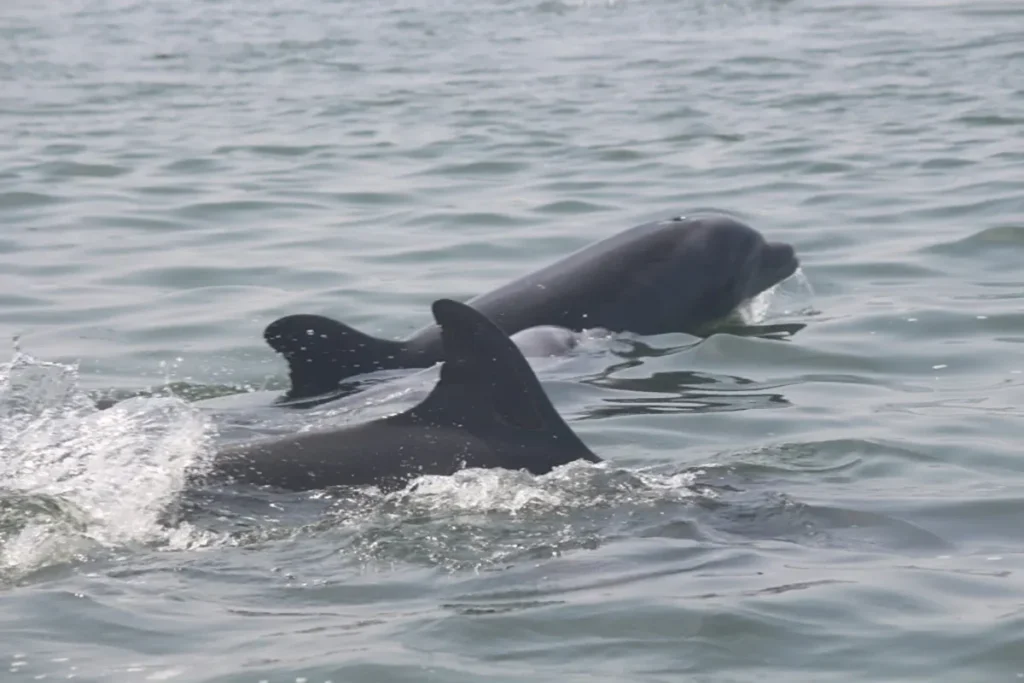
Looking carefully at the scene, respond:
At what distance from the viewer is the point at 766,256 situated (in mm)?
11945

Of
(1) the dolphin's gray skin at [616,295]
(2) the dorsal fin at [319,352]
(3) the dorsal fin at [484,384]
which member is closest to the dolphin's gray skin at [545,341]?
(1) the dolphin's gray skin at [616,295]

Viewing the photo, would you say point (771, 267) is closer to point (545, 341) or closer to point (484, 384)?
point (545, 341)

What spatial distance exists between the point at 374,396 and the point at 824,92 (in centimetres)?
1237

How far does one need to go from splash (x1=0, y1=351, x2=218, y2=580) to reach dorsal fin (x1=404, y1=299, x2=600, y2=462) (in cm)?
103

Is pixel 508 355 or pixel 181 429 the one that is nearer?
pixel 508 355

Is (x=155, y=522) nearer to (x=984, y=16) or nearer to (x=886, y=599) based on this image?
(x=886, y=599)

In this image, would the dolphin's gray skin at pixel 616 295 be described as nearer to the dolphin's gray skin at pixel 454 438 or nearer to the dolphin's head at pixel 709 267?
the dolphin's head at pixel 709 267

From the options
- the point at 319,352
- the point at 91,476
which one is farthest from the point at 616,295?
the point at 91,476

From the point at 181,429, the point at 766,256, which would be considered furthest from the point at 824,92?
the point at 181,429

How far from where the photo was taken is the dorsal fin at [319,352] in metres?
9.41

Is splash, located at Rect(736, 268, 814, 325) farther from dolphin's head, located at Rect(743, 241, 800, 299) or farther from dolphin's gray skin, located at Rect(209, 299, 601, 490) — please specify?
dolphin's gray skin, located at Rect(209, 299, 601, 490)

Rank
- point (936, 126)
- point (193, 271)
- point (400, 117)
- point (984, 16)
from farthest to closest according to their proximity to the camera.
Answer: point (984, 16) → point (400, 117) → point (936, 126) → point (193, 271)

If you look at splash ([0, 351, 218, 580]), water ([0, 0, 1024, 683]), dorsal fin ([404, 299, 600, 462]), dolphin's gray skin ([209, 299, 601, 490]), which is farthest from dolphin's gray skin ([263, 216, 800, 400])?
dorsal fin ([404, 299, 600, 462])

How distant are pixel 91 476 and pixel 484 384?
1630 mm
